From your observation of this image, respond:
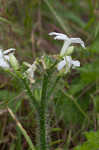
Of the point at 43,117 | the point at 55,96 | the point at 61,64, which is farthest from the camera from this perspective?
the point at 55,96

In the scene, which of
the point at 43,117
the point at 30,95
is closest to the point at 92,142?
the point at 43,117

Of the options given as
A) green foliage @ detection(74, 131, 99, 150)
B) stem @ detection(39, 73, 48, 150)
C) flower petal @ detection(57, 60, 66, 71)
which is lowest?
green foliage @ detection(74, 131, 99, 150)

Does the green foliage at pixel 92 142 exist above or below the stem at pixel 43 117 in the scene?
below

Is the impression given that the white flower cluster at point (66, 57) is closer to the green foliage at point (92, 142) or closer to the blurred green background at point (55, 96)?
the blurred green background at point (55, 96)

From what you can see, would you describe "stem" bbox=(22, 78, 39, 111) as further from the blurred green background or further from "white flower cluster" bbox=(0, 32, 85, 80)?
the blurred green background

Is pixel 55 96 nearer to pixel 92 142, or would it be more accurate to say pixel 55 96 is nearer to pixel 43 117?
pixel 43 117

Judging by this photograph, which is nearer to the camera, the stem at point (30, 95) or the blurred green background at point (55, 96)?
the stem at point (30, 95)

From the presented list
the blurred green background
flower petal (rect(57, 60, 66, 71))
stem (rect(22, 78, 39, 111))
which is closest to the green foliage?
the blurred green background

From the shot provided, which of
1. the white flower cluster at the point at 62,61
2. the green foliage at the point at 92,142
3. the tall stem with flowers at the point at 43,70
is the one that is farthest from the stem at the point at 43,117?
the green foliage at the point at 92,142

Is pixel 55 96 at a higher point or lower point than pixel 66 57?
lower

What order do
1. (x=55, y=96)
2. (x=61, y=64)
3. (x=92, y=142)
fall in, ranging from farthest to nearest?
(x=55, y=96) → (x=92, y=142) → (x=61, y=64)

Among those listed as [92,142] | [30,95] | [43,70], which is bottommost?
[92,142]

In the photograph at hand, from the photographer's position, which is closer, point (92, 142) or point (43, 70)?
point (43, 70)
